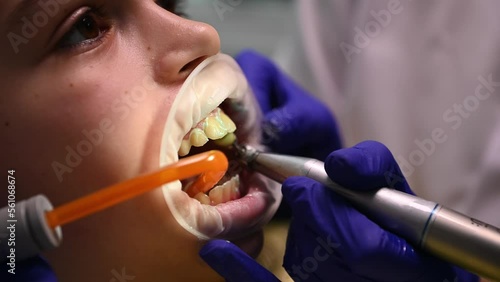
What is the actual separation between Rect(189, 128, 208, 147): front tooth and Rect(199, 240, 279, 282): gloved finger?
0.47 feet

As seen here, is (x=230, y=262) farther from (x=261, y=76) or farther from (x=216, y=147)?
(x=261, y=76)

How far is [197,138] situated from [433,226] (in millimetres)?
341

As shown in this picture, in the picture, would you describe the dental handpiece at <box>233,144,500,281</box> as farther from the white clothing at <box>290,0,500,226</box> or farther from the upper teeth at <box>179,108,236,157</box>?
the white clothing at <box>290,0,500,226</box>

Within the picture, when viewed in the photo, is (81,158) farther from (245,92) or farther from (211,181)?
(245,92)

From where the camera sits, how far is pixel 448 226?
69 centimetres

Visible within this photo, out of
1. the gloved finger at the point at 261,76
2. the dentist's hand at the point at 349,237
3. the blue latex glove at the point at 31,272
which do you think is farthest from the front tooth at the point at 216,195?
the gloved finger at the point at 261,76

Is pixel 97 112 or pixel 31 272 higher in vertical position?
pixel 97 112

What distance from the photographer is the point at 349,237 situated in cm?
71

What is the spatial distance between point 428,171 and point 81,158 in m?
0.73

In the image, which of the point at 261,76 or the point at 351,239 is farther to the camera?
the point at 261,76

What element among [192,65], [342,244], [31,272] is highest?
[192,65]

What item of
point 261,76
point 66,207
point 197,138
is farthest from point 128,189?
Result: point 261,76

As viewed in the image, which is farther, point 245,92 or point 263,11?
point 263,11

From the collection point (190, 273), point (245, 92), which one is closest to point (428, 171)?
point (245, 92)
